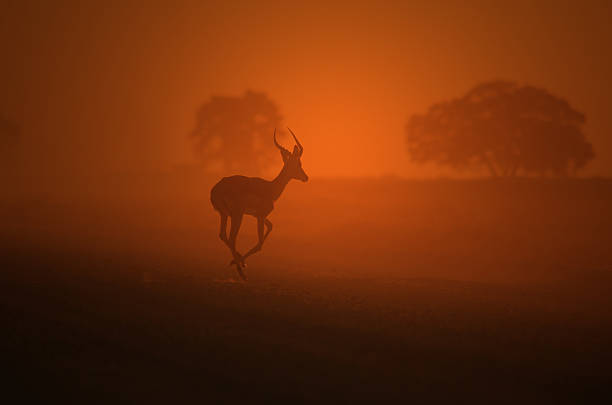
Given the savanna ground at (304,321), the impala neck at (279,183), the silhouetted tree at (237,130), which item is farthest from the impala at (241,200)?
the silhouetted tree at (237,130)

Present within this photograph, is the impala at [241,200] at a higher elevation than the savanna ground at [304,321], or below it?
higher

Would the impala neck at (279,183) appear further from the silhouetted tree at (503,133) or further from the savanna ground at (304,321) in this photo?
the silhouetted tree at (503,133)

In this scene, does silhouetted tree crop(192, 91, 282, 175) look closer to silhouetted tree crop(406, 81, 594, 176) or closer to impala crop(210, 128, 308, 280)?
silhouetted tree crop(406, 81, 594, 176)

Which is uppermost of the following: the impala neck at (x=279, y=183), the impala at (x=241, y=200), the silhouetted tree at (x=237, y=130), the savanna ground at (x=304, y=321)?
the silhouetted tree at (x=237, y=130)

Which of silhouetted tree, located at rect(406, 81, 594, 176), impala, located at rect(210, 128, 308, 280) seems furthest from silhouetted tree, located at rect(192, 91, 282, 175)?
impala, located at rect(210, 128, 308, 280)

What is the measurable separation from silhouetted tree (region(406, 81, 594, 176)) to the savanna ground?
48.7 feet

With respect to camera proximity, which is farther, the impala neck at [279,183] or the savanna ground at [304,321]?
the impala neck at [279,183]

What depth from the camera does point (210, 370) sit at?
5.30m

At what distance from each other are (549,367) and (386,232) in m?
19.1

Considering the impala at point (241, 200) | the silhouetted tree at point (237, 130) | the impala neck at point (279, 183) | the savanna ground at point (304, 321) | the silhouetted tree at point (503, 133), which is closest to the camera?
the savanna ground at point (304, 321)

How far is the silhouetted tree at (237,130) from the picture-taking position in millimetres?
46500

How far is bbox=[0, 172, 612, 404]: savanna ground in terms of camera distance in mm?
5098

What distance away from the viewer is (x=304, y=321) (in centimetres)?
766

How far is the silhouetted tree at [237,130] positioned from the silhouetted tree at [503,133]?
49.9 feet
